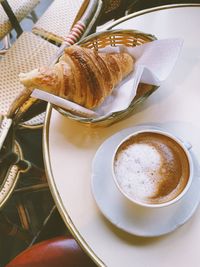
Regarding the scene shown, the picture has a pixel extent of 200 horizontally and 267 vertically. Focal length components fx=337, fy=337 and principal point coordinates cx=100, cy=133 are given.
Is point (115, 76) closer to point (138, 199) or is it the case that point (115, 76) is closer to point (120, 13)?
point (138, 199)

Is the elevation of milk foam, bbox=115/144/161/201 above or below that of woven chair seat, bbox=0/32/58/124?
above

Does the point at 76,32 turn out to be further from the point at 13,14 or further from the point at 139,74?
the point at 13,14

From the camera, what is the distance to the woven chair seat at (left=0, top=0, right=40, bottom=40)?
5.66 feet

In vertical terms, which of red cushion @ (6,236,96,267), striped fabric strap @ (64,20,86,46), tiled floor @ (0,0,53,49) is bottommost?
red cushion @ (6,236,96,267)

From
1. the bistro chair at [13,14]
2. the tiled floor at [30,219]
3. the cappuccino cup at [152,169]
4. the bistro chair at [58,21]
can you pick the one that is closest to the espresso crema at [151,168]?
the cappuccino cup at [152,169]

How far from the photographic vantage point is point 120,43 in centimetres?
91

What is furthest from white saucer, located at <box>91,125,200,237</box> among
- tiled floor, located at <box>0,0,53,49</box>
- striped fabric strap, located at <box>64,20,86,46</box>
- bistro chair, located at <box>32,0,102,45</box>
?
tiled floor, located at <box>0,0,53,49</box>

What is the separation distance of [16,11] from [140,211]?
1420 mm

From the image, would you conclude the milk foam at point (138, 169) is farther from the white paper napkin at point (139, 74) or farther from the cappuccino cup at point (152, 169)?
the white paper napkin at point (139, 74)

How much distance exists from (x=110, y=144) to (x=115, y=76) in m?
0.17

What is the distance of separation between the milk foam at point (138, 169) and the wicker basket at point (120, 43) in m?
0.13

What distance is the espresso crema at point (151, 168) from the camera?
0.64 metres

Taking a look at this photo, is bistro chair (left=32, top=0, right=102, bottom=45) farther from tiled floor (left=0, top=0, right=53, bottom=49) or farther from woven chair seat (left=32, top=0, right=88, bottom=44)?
tiled floor (left=0, top=0, right=53, bottom=49)

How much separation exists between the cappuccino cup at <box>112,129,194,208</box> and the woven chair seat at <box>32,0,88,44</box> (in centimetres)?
102
